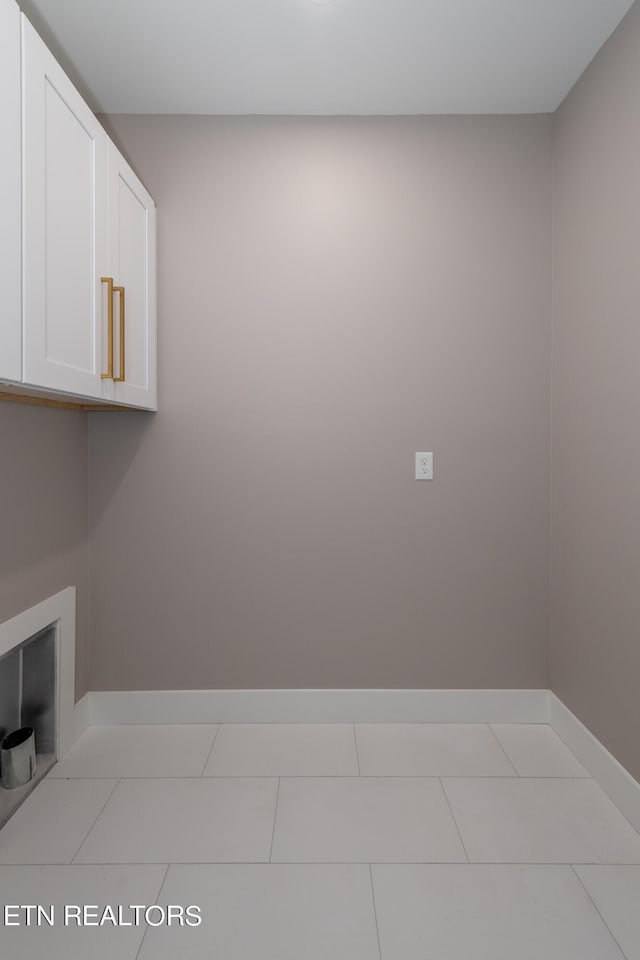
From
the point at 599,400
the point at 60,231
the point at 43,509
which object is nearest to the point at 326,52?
the point at 60,231

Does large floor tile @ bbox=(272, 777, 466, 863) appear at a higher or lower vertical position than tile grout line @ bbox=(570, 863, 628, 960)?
higher

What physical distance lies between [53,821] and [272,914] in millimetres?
758

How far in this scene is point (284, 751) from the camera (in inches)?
85.4

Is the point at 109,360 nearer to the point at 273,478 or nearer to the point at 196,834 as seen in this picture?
the point at 273,478

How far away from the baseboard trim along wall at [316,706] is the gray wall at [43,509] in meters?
0.21

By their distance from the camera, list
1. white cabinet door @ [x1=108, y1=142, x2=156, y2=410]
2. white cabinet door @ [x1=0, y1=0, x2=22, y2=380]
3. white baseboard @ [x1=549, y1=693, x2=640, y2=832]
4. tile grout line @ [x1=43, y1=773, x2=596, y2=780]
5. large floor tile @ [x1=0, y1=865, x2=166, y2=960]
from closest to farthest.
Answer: white cabinet door @ [x1=0, y1=0, x2=22, y2=380], large floor tile @ [x1=0, y1=865, x2=166, y2=960], white baseboard @ [x1=549, y1=693, x2=640, y2=832], white cabinet door @ [x1=108, y1=142, x2=156, y2=410], tile grout line @ [x1=43, y1=773, x2=596, y2=780]

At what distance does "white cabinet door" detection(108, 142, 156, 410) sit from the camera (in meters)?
1.86

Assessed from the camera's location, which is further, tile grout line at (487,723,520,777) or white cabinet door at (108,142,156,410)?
tile grout line at (487,723,520,777)

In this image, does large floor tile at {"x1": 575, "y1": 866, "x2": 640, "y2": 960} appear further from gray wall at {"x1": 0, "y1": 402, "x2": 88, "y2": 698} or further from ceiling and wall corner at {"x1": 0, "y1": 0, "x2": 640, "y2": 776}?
gray wall at {"x1": 0, "y1": 402, "x2": 88, "y2": 698}

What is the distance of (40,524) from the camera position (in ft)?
6.55

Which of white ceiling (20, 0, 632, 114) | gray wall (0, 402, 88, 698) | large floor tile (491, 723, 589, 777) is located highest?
white ceiling (20, 0, 632, 114)

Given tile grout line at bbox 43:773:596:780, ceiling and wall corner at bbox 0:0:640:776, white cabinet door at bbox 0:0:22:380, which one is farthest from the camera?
ceiling and wall corner at bbox 0:0:640:776

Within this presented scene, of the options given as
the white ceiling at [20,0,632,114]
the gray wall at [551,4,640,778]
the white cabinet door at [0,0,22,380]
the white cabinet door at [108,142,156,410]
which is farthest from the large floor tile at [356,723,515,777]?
the white ceiling at [20,0,632,114]

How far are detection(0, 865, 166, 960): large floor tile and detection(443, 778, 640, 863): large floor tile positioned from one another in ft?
2.86
